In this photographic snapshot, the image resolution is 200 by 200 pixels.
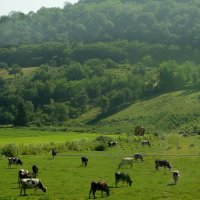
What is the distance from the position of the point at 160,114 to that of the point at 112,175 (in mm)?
99076

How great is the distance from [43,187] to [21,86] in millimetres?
157989

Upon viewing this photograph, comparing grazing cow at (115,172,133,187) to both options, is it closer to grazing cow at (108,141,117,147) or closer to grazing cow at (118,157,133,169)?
grazing cow at (118,157,133,169)

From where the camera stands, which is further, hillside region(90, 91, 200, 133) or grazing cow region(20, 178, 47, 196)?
hillside region(90, 91, 200, 133)

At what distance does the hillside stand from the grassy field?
5779cm

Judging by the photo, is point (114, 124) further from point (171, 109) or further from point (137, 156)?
point (137, 156)

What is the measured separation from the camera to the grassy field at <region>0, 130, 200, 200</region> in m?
33.9

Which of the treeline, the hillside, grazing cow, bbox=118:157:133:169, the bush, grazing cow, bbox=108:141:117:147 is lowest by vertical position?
grazing cow, bbox=118:157:133:169

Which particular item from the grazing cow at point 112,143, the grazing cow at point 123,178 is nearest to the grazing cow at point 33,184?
the grazing cow at point 123,178

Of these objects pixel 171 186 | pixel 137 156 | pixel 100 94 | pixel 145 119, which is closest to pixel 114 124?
pixel 145 119

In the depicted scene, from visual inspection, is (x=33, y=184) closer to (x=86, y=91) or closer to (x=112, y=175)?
(x=112, y=175)

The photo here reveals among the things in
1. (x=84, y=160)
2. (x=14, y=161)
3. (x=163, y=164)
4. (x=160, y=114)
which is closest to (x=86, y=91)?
(x=160, y=114)

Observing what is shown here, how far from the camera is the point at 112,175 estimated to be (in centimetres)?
4325

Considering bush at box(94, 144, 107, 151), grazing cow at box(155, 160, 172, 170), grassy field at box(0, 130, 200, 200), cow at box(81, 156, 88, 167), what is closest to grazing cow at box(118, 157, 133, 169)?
grassy field at box(0, 130, 200, 200)

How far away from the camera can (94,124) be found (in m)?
150
